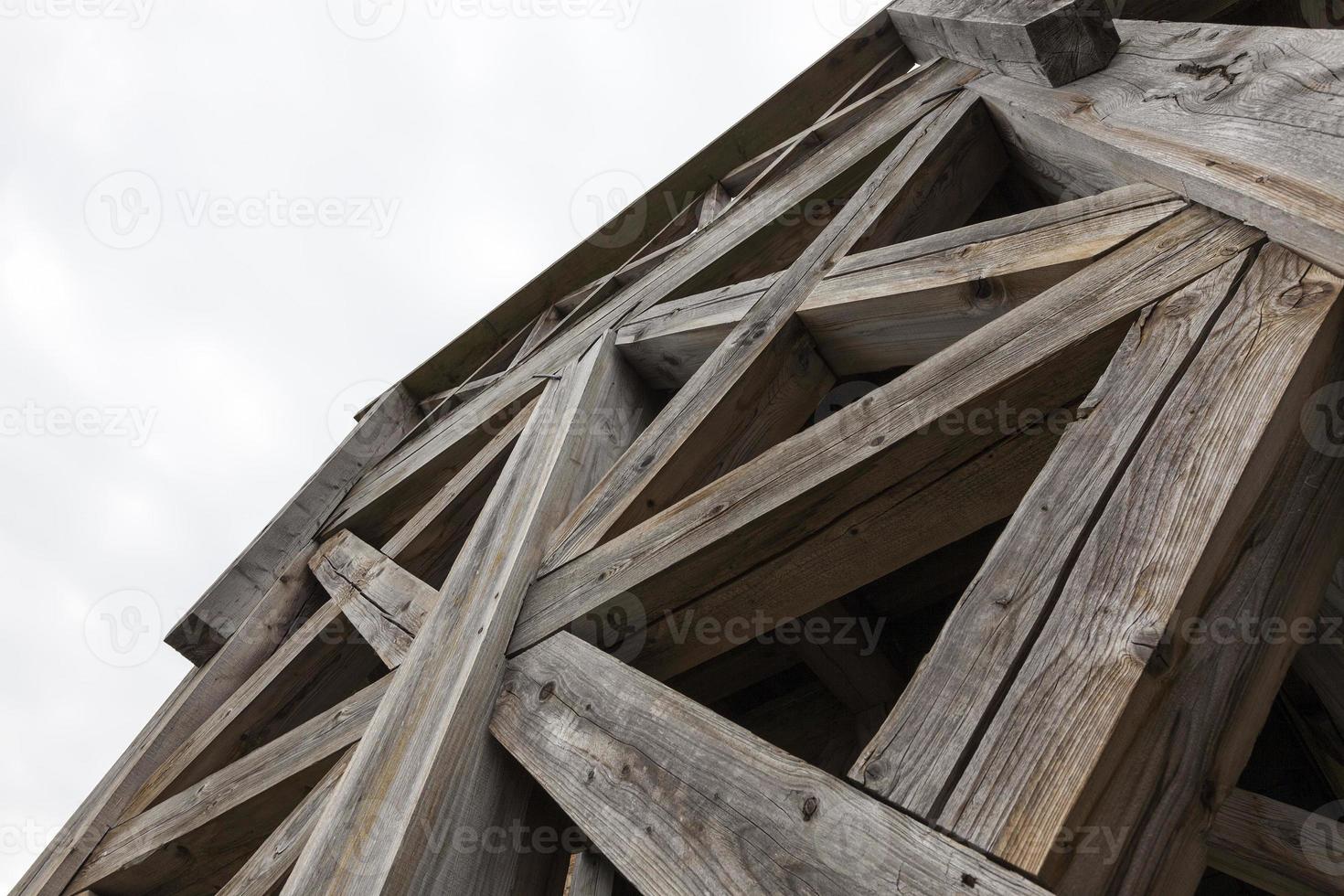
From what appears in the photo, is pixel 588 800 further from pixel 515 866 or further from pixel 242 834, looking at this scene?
pixel 242 834

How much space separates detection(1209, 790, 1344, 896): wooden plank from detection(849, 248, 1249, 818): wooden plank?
1497 millimetres

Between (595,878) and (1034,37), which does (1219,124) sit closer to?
(1034,37)

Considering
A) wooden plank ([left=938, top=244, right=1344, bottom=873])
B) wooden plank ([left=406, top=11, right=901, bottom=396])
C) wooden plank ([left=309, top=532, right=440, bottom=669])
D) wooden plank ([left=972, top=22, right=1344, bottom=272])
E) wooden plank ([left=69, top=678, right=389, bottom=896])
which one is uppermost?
wooden plank ([left=406, top=11, right=901, bottom=396])

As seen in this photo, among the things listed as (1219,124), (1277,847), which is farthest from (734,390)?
(1277,847)

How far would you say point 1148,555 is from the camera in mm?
1007

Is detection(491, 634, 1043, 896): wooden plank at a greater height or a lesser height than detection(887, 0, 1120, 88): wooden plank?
lesser

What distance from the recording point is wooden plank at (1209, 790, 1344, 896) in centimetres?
213

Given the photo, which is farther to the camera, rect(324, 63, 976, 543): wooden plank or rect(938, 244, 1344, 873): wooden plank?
rect(324, 63, 976, 543): wooden plank

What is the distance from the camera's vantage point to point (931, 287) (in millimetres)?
1739
